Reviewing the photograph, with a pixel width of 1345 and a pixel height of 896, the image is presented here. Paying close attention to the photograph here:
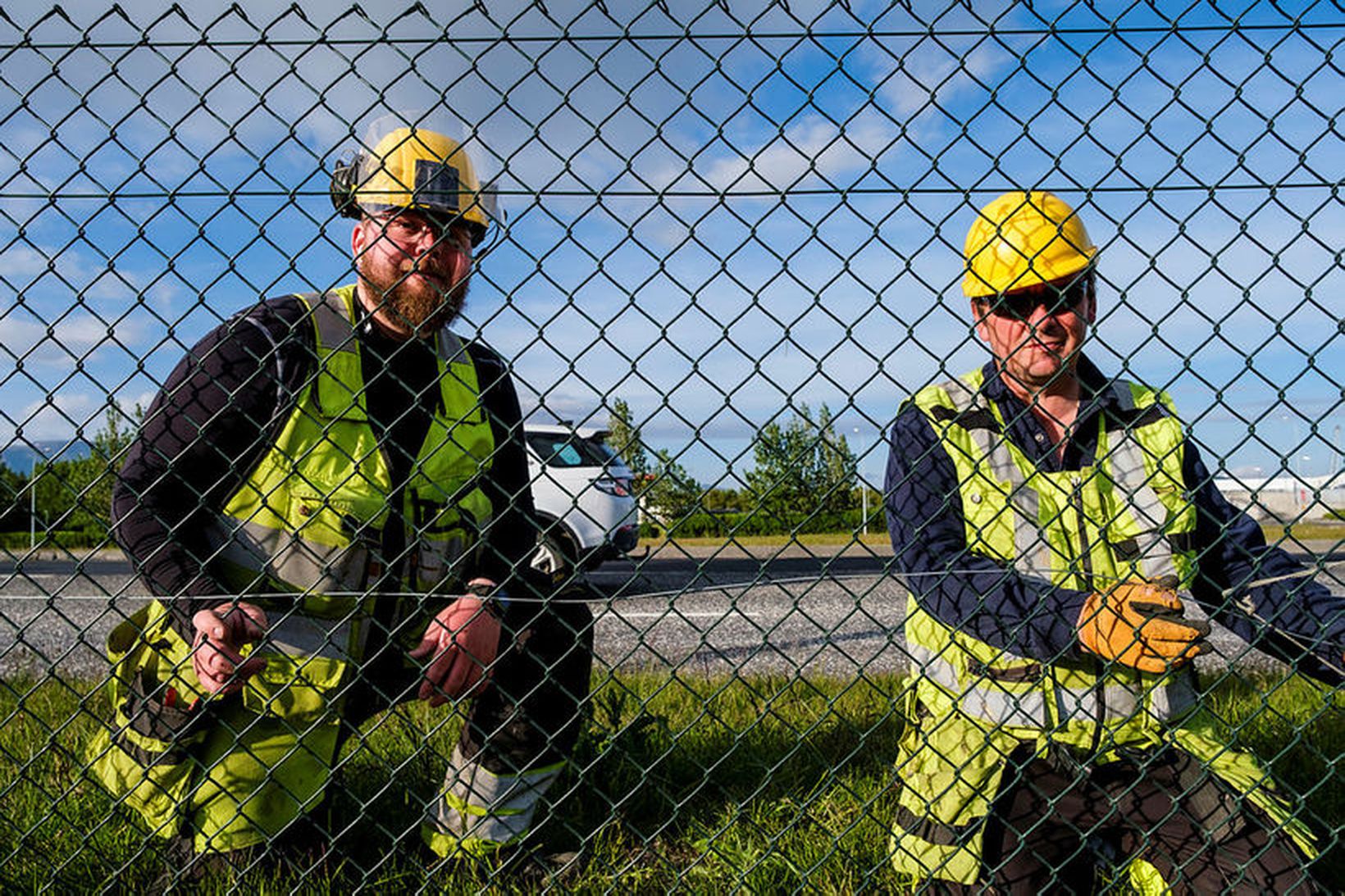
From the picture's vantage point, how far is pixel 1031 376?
2404 millimetres

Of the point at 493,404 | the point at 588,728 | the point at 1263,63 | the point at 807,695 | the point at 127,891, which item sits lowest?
the point at 127,891

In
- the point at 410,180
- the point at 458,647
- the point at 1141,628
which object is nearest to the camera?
the point at 1141,628

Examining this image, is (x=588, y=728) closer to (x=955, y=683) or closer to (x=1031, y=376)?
(x=955, y=683)

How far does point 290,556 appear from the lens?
93.5 inches

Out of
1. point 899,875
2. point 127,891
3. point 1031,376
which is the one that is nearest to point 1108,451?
point 1031,376

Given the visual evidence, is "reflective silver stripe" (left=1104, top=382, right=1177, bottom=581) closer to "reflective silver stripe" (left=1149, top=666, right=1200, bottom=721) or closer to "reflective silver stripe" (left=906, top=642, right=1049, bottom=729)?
"reflective silver stripe" (left=1149, top=666, right=1200, bottom=721)

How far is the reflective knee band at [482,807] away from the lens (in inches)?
99.8

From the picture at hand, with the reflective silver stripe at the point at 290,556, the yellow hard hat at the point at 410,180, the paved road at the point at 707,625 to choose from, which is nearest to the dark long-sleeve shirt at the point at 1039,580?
the paved road at the point at 707,625

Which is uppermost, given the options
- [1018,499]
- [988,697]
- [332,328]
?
[1018,499]

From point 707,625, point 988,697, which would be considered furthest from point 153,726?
point 707,625

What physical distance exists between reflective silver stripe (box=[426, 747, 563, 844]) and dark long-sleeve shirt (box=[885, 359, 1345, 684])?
1.19 meters

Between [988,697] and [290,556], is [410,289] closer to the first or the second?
[290,556]

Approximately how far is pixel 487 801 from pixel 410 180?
1653 millimetres

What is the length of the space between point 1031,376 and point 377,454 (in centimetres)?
163
